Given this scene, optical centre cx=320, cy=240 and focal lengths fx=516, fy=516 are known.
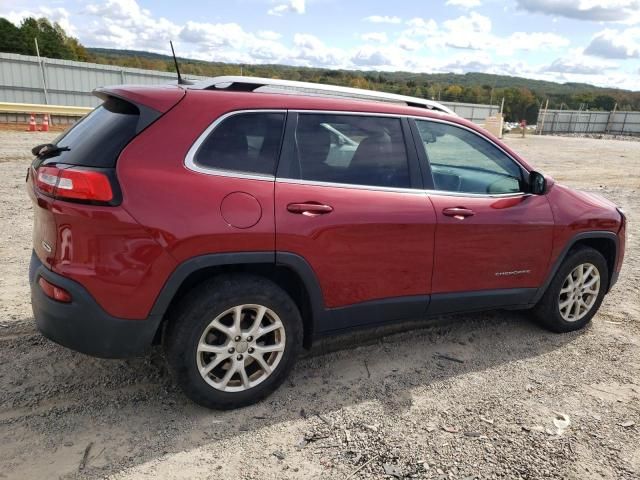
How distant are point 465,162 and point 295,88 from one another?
4.65 feet

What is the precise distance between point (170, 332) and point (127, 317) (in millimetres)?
254

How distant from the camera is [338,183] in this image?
10.3 ft

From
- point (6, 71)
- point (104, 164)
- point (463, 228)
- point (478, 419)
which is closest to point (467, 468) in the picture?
point (478, 419)

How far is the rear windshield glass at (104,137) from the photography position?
8.71 feet

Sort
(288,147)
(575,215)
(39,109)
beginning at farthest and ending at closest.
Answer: (39,109) < (575,215) < (288,147)

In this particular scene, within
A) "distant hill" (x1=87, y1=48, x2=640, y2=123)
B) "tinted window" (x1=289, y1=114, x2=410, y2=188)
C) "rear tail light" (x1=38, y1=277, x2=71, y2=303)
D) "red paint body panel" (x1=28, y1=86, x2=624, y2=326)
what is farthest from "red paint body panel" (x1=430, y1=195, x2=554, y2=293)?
"distant hill" (x1=87, y1=48, x2=640, y2=123)

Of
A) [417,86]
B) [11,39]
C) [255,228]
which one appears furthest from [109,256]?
[11,39]

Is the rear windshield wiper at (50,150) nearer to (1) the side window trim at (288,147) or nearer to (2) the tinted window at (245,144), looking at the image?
(2) the tinted window at (245,144)

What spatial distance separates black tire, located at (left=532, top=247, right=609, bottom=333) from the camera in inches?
163

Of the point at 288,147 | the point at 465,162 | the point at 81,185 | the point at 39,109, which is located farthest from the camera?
the point at 39,109

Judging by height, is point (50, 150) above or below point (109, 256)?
above

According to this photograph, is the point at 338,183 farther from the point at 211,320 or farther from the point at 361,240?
the point at 211,320

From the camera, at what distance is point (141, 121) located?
2.74 meters

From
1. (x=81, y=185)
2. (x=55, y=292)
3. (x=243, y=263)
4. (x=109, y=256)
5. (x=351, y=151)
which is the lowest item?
(x=55, y=292)
